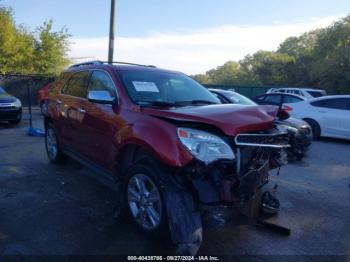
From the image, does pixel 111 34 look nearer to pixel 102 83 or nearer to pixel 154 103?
pixel 102 83

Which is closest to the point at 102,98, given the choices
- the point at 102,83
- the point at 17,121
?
the point at 102,83

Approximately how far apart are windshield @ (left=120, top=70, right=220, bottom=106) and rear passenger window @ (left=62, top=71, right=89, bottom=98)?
0.96 m

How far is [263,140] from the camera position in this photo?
11.4ft

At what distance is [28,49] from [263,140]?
19959mm

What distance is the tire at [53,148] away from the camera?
6133 mm

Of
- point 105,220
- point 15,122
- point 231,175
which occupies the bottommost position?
point 15,122

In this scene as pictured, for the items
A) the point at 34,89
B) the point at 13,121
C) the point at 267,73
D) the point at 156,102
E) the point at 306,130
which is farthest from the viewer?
the point at 267,73

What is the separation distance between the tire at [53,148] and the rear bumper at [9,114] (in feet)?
17.6

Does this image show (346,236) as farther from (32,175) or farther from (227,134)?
(32,175)

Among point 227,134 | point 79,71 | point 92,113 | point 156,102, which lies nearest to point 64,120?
point 79,71

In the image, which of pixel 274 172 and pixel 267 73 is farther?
pixel 267 73

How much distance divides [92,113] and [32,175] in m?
1.88

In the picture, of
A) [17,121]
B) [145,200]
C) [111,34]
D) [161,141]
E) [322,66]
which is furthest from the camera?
[322,66]

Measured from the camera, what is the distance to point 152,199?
3.53m
